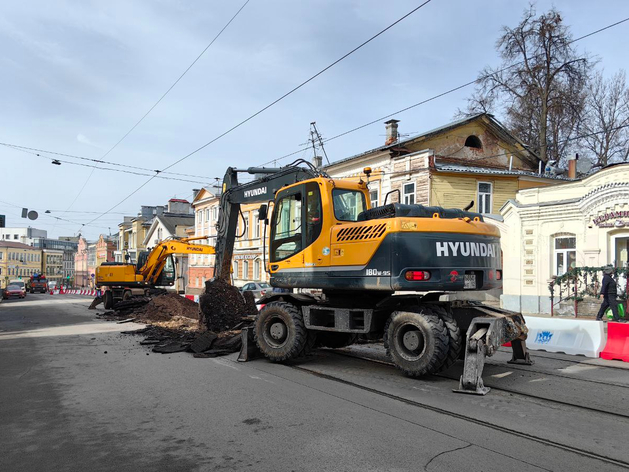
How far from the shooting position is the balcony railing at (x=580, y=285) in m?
16.3

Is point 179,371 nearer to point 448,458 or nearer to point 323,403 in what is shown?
point 323,403

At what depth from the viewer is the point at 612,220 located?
17.2 metres

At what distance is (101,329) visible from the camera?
15.7 m

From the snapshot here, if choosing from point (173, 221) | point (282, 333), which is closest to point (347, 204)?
point (282, 333)

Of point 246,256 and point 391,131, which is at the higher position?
point 391,131

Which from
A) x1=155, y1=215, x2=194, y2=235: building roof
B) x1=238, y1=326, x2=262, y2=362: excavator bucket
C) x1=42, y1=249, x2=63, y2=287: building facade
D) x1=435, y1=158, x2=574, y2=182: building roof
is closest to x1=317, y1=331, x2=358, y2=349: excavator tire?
x1=238, y1=326, x2=262, y2=362: excavator bucket

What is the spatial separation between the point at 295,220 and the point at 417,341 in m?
3.17

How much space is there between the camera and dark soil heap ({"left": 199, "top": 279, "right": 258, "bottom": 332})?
12898 mm

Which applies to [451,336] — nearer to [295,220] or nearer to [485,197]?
[295,220]

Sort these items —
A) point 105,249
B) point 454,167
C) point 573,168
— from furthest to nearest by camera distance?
point 105,249 < point 573,168 < point 454,167

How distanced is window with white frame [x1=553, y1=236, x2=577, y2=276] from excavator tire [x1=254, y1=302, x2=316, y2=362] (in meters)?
13.7

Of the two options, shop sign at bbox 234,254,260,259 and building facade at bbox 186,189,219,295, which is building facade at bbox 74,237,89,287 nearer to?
building facade at bbox 186,189,219,295

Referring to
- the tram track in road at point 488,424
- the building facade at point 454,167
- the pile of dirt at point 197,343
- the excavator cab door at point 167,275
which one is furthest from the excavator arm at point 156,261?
the tram track in road at point 488,424

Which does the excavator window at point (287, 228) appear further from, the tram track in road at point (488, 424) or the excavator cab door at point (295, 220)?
the tram track in road at point (488, 424)
